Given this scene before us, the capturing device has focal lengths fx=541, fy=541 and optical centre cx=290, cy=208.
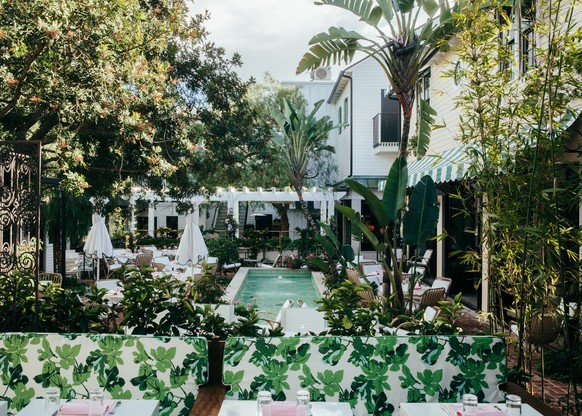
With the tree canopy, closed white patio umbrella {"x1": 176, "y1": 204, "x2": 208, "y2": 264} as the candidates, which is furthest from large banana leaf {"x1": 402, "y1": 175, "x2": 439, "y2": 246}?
closed white patio umbrella {"x1": 176, "y1": 204, "x2": 208, "y2": 264}

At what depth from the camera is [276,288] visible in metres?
16.2

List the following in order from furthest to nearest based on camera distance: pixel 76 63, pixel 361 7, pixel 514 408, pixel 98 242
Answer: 1. pixel 98 242
2. pixel 361 7
3. pixel 76 63
4. pixel 514 408

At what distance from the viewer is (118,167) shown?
1070cm

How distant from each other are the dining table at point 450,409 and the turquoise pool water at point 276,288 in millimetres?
9073

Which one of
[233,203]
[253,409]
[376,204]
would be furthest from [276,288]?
[253,409]

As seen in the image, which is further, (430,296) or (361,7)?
(430,296)

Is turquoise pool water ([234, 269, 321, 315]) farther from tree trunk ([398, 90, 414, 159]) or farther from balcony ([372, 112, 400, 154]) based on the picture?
balcony ([372, 112, 400, 154])

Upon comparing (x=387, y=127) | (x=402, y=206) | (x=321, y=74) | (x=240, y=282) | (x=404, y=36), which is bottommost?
(x=240, y=282)

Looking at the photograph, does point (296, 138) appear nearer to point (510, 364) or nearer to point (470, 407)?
point (510, 364)

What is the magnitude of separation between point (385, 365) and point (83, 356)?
8.16 feet

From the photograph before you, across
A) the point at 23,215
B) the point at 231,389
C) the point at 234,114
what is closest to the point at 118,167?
the point at 234,114

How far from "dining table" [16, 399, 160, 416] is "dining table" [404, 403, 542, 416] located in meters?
1.78

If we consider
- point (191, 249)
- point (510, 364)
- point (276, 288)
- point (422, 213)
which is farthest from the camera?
→ point (276, 288)

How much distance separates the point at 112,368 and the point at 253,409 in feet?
4.52
